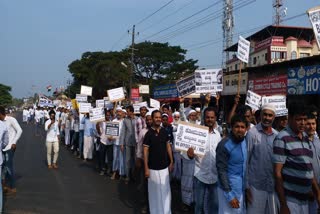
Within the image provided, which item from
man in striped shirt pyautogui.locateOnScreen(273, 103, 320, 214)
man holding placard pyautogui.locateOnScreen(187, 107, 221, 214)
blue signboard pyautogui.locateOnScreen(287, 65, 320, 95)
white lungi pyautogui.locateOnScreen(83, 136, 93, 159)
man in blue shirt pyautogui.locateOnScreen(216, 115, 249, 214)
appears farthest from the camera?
blue signboard pyautogui.locateOnScreen(287, 65, 320, 95)

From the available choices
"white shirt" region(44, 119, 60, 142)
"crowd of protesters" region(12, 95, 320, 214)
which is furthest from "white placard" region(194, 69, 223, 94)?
"white shirt" region(44, 119, 60, 142)

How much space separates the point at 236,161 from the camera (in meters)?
4.56

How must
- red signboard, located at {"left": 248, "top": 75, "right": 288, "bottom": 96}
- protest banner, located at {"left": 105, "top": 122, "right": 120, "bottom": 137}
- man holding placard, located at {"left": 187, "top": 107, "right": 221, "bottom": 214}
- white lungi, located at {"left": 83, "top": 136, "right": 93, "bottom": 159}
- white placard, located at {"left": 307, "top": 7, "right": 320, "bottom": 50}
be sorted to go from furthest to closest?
1. red signboard, located at {"left": 248, "top": 75, "right": 288, "bottom": 96}
2. white lungi, located at {"left": 83, "top": 136, "right": 93, "bottom": 159}
3. protest banner, located at {"left": 105, "top": 122, "right": 120, "bottom": 137}
4. white placard, located at {"left": 307, "top": 7, "right": 320, "bottom": 50}
5. man holding placard, located at {"left": 187, "top": 107, "right": 221, "bottom": 214}

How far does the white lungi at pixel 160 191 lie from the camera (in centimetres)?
599

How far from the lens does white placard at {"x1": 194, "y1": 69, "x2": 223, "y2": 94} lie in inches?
340

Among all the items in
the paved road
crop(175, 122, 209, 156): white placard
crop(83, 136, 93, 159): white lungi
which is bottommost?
the paved road

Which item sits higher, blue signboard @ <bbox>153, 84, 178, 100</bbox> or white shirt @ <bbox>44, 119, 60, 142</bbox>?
blue signboard @ <bbox>153, 84, 178, 100</bbox>

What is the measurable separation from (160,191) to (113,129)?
4.31 metres

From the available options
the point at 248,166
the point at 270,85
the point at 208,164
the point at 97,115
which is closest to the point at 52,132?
the point at 97,115

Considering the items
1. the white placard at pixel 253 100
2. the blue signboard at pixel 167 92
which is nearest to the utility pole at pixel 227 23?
the blue signboard at pixel 167 92

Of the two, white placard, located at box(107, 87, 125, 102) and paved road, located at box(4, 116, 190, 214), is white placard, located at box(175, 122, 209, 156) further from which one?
white placard, located at box(107, 87, 125, 102)

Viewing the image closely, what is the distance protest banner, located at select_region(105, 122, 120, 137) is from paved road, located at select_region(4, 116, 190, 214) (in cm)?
112

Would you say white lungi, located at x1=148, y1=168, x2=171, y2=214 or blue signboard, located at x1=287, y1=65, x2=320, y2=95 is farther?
blue signboard, located at x1=287, y1=65, x2=320, y2=95

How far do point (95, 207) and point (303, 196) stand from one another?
172 inches
